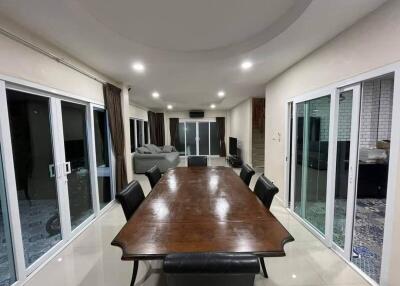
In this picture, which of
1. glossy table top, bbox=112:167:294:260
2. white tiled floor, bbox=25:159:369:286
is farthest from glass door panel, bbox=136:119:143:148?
glossy table top, bbox=112:167:294:260

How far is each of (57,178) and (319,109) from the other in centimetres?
344

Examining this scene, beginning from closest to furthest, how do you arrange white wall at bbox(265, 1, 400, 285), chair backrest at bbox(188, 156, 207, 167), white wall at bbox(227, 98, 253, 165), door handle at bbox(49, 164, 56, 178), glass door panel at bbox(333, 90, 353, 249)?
white wall at bbox(265, 1, 400, 285) → glass door panel at bbox(333, 90, 353, 249) → door handle at bbox(49, 164, 56, 178) → chair backrest at bbox(188, 156, 207, 167) → white wall at bbox(227, 98, 253, 165)

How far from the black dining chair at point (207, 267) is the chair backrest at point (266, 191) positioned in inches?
42.8

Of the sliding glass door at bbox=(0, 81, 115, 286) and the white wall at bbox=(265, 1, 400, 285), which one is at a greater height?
the white wall at bbox=(265, 1, 400, 285)

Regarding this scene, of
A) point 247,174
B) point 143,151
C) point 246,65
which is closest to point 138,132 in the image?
point 143,151

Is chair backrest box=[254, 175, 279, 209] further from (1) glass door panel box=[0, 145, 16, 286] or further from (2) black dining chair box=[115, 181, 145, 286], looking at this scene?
(1) glass door panel box=[0, 145, 16, 286]

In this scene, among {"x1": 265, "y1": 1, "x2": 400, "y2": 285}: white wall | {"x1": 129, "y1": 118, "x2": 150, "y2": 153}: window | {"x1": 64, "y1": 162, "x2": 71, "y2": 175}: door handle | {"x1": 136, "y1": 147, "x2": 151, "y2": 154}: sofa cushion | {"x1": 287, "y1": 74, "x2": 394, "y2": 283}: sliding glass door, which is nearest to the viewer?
{"x1": 265, "y1": 1, "x2": 400, "y2": 285}: white wall

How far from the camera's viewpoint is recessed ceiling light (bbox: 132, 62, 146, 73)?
3.00 m

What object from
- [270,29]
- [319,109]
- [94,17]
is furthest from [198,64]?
[319,109]

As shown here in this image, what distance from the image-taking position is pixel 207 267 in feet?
2.89

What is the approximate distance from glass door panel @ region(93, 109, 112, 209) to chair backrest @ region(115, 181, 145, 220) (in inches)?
73.9

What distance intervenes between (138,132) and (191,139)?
3119 millimetres

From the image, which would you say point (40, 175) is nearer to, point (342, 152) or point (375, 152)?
point (342, 152)

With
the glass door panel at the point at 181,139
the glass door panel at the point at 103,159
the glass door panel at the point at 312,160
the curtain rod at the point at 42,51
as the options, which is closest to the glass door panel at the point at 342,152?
the glass door panel at the point at 312,160
